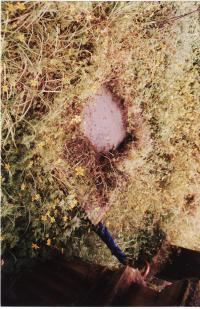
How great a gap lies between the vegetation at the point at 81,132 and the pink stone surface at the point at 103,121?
0.13 metres

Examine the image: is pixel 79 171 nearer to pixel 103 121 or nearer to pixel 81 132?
pixel 81 132

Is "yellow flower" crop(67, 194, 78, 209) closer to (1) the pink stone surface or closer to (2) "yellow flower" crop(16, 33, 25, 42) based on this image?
(1) the pink stone surface

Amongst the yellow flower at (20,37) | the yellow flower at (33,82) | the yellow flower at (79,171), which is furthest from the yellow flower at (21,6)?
the yellow flower at (79,171)

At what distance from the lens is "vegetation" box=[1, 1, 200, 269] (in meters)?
2.89

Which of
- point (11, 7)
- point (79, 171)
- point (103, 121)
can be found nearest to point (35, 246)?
point (79, 171)

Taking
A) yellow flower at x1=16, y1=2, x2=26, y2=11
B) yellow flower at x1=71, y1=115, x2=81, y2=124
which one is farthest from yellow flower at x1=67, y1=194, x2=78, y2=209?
yellow flower at x1=16, y1=2, x2=26, y2=11

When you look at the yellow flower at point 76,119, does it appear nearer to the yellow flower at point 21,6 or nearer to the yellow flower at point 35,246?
the yellow flower at point 21,6

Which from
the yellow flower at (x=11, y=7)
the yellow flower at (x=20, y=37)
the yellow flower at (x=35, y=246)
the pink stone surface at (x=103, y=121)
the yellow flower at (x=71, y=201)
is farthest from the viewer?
the pink stone surface at (x=103, y=121)

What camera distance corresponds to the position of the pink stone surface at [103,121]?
151 inches

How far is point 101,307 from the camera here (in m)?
1.86

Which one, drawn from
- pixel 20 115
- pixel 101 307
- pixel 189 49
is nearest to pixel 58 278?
pixel 101 307

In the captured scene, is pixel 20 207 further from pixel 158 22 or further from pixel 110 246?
pixel 158 22

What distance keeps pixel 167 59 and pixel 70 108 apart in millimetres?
1930

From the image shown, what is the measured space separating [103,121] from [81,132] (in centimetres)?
42
